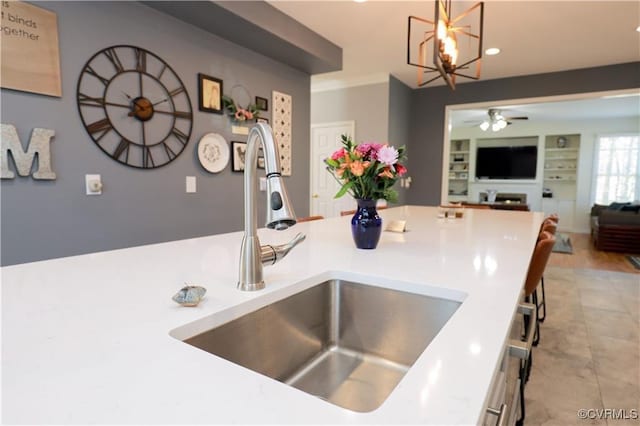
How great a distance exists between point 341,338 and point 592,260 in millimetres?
5502

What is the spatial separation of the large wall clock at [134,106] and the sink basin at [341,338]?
2016 mm

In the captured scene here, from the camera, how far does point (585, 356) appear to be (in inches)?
89.4

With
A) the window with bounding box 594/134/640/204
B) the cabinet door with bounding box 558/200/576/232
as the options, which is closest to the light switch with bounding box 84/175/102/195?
the cabinet door with bounding box 558/200/576/232

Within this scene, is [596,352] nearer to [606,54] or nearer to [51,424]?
[51,424]

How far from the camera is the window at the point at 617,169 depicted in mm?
7500

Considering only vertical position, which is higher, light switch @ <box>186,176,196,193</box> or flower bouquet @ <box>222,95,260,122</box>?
flower bouquet @ <box>222,95,260,122</box>

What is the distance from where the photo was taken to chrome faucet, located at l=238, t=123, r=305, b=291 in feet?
2.14

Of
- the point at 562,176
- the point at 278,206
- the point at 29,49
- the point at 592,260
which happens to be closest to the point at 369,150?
the point at 278,206

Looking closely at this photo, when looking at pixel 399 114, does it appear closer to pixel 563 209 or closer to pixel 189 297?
pixel 189 297

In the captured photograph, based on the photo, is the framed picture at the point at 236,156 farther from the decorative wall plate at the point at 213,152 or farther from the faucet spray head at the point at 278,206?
the faucet spray head at the point at 278,206

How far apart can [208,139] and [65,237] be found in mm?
1303

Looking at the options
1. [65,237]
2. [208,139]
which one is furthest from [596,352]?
[65,237]

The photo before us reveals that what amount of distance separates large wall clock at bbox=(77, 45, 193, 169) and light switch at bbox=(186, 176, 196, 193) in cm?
22

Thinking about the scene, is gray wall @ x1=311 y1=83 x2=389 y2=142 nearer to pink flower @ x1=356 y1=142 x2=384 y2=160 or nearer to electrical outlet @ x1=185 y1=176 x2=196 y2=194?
electrical outlet @ x1=185 y1=176 x2=196 y2=194
